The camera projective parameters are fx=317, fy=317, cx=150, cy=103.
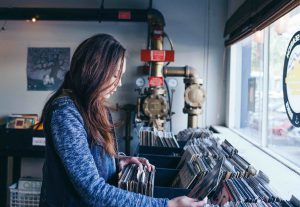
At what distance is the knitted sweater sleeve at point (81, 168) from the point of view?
932mm

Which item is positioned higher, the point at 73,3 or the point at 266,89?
the point at 73,3

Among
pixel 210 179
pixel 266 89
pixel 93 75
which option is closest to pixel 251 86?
pixel 266 89

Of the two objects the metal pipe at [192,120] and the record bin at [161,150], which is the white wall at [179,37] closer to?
the metal pipe at [192,120]

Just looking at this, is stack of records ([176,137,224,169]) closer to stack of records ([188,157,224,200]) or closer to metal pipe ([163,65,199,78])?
stack of records ([188,157,224,200])

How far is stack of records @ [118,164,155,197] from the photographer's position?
3.95ft

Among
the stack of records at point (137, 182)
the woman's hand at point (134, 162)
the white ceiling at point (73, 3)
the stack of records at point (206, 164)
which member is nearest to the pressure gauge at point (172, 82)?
the white ceiling at point (73, 3)

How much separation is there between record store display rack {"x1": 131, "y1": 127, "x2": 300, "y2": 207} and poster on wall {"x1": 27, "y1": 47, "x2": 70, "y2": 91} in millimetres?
2271

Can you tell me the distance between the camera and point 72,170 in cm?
93

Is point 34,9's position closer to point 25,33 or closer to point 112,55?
point 25,33

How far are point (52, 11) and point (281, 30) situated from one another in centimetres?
247

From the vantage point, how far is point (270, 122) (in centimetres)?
256

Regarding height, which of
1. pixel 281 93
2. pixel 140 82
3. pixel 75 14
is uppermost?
pixel 75 14

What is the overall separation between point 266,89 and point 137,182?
5.73 feet

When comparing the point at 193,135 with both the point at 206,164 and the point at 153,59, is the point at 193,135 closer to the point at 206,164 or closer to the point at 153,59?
the point at 206,164
